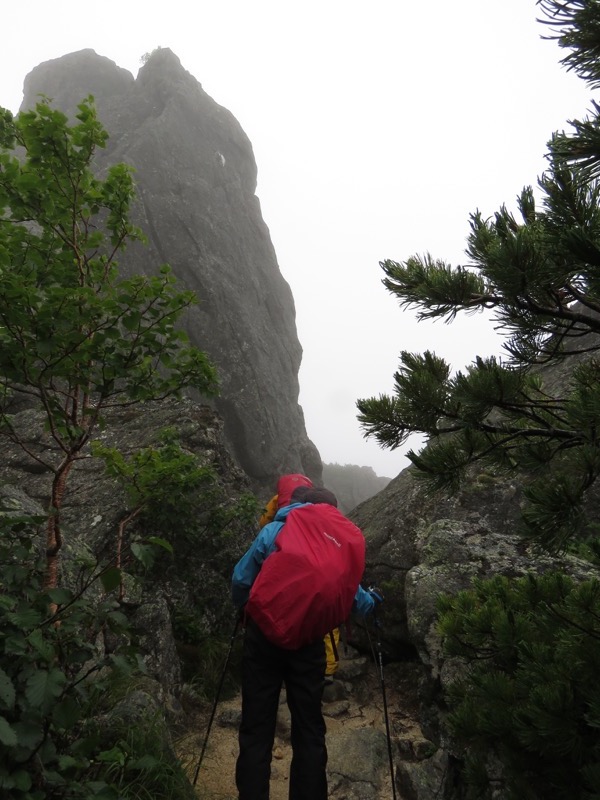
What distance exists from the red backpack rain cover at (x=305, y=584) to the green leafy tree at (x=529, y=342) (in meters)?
1.26

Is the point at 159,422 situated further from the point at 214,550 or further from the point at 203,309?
the point at 203,309

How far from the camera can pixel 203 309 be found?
27.9 m

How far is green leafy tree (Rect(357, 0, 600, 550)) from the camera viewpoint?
2094mm

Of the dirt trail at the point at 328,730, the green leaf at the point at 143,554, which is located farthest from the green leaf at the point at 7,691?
the dirt trail at the point at 328,730

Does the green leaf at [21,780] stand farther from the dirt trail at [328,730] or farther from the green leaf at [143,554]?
the dirt trail at [328,730]

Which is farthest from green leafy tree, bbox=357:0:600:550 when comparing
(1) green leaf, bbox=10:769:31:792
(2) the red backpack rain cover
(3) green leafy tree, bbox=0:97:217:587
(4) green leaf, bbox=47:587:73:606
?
(1) green leaf, bbox=10:769:31:792

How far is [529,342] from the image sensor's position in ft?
9.77

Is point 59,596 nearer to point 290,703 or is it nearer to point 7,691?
point 7,691

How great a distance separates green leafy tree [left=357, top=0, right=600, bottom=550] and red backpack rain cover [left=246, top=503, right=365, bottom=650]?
4.14ft

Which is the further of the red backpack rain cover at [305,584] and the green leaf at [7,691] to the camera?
the red backpack rain cover at [305,584]

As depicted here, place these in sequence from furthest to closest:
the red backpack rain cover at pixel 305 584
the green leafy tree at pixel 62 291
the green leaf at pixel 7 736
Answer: the red backpack rain cover at pixel 305 584 < the green leafy tree at pixel 62 291 < the green leaf at pixel 7 736

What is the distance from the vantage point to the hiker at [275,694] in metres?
3.85

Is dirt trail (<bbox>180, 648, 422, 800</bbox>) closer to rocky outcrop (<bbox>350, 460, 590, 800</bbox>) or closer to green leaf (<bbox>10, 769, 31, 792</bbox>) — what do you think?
rocky outcrop (<bbox>350, 460, 590, 800</bbox>)

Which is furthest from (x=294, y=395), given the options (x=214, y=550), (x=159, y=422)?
(x=214, y=550)
